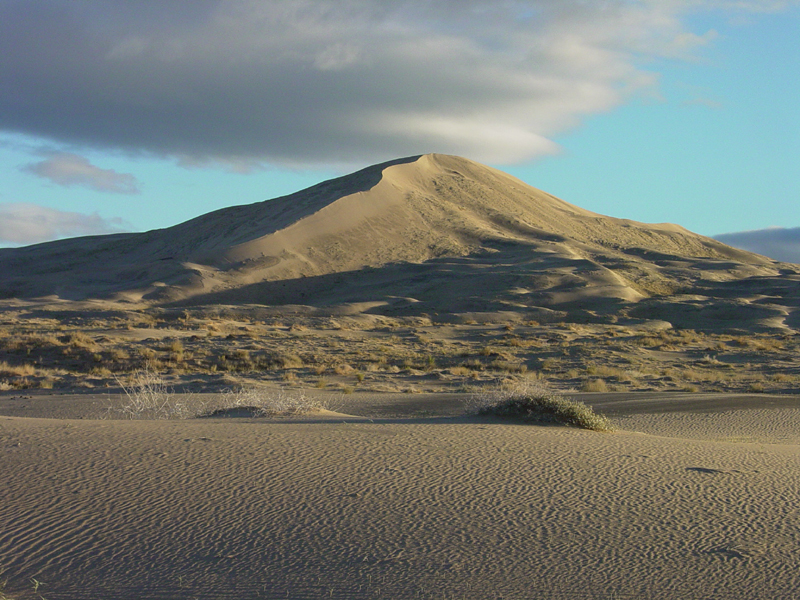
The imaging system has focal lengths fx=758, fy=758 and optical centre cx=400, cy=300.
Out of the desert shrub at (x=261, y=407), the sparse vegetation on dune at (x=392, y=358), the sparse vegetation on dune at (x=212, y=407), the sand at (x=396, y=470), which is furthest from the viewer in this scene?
the sparse vegetation on dune at (x=392, y=358)

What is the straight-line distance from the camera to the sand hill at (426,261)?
60.4 metres

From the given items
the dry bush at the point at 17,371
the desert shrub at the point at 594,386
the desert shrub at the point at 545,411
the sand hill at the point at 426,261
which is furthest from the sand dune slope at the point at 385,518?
the sand hill at the point at 426,261

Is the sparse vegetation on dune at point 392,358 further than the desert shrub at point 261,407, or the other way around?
the sparse vegetation on dune at point 392,358

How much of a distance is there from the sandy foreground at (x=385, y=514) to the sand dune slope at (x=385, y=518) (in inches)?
0.7

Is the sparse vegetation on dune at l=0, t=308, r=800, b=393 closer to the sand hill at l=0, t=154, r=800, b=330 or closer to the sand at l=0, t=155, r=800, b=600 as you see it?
the sand at l=0, t=155, r=800, b=600

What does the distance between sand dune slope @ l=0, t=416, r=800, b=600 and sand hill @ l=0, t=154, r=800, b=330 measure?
4338cm

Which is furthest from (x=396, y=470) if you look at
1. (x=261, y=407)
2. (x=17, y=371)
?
(x=17, y=371)

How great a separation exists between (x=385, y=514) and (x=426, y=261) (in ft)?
247

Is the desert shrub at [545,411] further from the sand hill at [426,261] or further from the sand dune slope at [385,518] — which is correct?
the sand hill at [426,261]

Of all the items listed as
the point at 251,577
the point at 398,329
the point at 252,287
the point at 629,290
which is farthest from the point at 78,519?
the point at 252,287

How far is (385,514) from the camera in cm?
525

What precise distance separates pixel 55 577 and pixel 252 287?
→ 69.9m

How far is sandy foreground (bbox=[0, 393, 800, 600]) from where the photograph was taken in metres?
4.10

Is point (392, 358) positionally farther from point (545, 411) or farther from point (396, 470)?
point (396, 470)
